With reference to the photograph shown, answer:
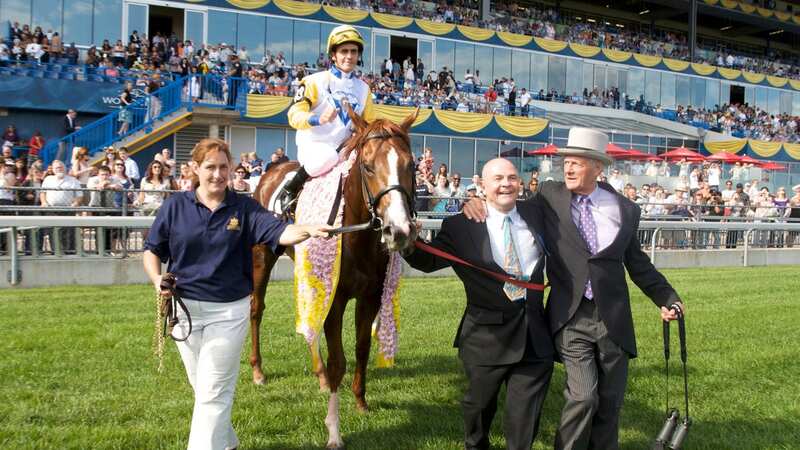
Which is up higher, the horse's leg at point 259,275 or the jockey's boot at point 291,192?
the jockey's boot at point 291,192

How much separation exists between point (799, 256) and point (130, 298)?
52.9ft

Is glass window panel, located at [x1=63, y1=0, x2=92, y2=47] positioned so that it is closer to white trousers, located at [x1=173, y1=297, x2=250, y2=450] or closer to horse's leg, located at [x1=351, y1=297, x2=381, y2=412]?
horse's leg, located at [x1=351, y1=297, x2=381, y2=412]

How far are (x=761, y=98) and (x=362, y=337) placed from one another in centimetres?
5121

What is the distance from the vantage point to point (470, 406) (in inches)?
157

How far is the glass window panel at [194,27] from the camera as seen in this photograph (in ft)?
90.5

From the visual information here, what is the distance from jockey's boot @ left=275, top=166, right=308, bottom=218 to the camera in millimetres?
5690

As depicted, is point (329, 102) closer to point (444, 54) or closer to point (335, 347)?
point (335, 347)

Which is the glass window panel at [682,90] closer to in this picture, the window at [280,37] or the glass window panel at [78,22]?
the window at [280,37]

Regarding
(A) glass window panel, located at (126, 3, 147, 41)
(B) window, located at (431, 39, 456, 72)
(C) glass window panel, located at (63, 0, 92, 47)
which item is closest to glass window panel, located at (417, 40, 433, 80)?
(B) window, located at (431, 39, 456, 72)

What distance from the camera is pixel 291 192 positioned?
19.1ft

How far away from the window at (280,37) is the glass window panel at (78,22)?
282 inches

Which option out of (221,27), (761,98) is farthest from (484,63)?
(761,98)

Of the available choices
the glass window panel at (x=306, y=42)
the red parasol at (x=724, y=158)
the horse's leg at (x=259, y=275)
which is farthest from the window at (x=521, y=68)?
the horse's leg at (x=259, y=275)

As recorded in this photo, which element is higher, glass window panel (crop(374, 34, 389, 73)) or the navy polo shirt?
glass window panel (crop(374, 34, 389, 73))
